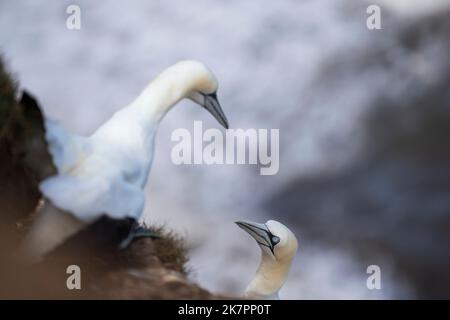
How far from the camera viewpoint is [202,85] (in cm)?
350

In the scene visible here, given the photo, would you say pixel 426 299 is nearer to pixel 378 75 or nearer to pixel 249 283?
pixel 249 283

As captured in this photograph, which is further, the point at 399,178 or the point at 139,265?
the point at 399,178

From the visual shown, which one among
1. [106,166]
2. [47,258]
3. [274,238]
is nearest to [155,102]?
[106,166]

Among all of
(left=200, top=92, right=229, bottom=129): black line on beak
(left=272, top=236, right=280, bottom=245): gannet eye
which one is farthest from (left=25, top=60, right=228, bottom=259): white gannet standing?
(left=272, top=236, right=280, bottom=245): gannet eye

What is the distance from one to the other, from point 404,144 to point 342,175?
362 millimetres

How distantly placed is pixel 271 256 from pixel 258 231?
0.21 metres

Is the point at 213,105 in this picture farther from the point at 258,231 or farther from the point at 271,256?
the point at 271,256

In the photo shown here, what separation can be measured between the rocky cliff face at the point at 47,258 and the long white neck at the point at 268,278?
31.4 inches

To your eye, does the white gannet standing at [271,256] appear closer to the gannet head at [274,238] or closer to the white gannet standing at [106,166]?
the gannet head at [274,238]

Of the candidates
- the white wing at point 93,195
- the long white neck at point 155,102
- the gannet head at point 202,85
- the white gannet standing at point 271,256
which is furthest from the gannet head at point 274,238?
the white wing at point 93,195

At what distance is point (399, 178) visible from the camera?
4402 millimetres

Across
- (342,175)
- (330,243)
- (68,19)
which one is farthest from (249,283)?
(68,19)

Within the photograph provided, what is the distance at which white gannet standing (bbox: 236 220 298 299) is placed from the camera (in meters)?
4.12
